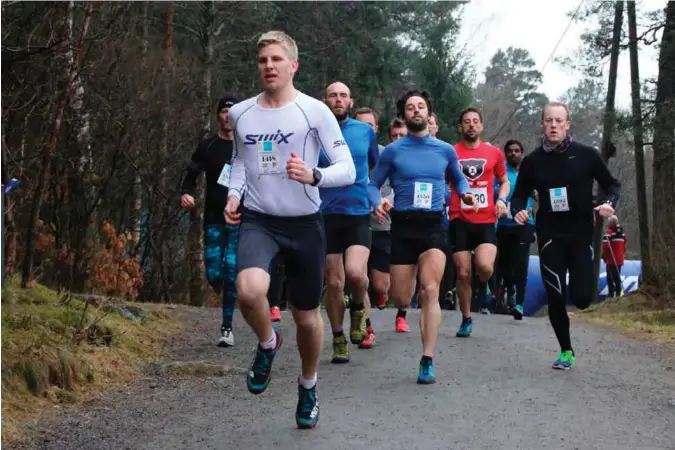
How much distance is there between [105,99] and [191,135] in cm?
299

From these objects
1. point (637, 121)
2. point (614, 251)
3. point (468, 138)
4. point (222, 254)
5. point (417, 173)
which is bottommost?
point (222, 254)

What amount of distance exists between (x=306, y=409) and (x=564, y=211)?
340cm

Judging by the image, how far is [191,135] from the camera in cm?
1972

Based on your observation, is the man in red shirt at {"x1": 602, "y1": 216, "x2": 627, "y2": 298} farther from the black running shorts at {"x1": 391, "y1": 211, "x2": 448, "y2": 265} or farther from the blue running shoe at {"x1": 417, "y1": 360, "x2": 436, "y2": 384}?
the blue running shoe at {"x1": 417, "y1": 360, "x2": 436, "y2": 384}

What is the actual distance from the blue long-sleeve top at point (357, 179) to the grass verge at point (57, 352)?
7.00 ft

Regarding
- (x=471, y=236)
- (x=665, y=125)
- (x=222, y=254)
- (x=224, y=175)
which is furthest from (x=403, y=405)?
(x=665, y=125)

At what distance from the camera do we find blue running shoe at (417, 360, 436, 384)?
26.5 feet

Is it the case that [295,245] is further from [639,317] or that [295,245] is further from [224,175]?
[639,317]

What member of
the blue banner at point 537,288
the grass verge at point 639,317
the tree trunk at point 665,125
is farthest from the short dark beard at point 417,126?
the blue banner at point 537,288

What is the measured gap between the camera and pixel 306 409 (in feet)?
21.0

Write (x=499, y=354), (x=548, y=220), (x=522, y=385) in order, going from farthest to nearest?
1. (x=499, y=354)
2. (x=548, y=220)
3. (x=522, y=385)

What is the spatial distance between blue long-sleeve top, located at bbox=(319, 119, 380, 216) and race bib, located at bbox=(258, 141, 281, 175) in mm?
2894

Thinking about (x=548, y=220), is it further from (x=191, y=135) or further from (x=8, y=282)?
(x=191, y=135)

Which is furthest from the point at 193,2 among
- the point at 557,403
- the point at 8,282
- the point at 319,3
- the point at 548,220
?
the point at 557,403
